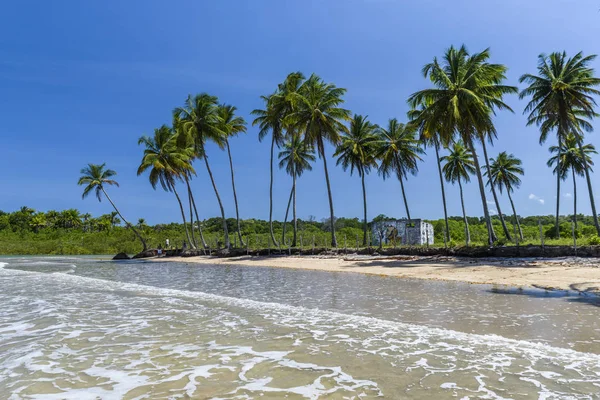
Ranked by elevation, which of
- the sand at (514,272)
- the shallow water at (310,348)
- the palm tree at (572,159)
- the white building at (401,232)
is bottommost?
the shallow water at (310,348)

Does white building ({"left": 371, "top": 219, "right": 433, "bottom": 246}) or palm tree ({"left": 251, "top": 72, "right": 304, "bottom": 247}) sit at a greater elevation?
palm tree ({"left": 251, "top": 72, "right": 304, "bottom": 247})

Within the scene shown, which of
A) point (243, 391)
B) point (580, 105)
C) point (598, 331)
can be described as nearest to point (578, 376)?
point (598, 331)

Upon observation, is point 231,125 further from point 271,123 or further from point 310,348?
point 310,348

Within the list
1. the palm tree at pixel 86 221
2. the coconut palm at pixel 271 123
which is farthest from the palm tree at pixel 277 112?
the palm tree at pixel 86 221

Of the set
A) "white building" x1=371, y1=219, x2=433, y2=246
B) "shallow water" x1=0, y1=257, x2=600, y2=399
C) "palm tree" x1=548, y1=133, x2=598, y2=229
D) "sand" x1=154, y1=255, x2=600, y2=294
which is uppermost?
"palm tree" x1=548, y1=133, x2=598, y2=229

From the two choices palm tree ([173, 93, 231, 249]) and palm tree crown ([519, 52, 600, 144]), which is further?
palm tree ([173, 93, 231, 249])

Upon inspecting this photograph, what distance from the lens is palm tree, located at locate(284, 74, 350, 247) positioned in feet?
98.9

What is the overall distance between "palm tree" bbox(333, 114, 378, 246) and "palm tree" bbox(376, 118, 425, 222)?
800mm

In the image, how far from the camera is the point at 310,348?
5.19m

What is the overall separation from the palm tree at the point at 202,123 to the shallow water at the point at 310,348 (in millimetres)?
28245

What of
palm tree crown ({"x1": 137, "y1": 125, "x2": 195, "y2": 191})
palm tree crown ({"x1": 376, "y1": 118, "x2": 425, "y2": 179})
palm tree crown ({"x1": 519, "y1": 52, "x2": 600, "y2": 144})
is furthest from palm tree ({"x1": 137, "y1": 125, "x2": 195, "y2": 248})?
palm tree crown ({"x1": 519, "y1": 52, "x2": 600, "y2": 144})

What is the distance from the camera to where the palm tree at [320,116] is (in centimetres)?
3016

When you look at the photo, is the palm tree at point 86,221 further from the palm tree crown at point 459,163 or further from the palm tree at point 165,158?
the palm tree crown at point 459,163

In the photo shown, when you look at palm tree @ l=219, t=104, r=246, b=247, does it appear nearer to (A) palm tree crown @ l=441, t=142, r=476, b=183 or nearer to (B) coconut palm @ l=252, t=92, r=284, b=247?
(B) coconut palm @ l=252, t=92, r=284, b=247
